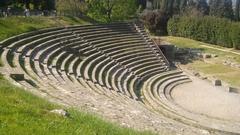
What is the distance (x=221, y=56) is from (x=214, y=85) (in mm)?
11469

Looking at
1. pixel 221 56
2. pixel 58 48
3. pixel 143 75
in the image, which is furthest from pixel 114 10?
pixel 58 48

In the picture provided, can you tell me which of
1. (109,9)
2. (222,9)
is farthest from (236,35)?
(222,9)

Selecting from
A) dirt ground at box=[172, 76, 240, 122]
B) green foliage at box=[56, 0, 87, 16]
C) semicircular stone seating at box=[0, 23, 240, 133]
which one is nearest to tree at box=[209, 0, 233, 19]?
green foliage at box=[56, 0, 87, 16]

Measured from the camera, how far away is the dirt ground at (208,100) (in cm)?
2684

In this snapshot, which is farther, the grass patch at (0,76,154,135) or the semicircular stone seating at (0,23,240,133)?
the semicircular stone seating at (0,23,240,133)

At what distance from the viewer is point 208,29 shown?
189ft

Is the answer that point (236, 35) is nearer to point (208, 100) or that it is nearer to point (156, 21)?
point (156, 21)

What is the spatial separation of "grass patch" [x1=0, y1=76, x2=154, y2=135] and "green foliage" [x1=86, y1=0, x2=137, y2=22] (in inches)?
1580

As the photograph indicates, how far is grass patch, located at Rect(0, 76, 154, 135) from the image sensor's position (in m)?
8.88

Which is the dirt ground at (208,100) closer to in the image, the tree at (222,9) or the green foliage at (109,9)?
the green foliage at (109,9)

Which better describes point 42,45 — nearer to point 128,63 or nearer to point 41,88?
point 128,63

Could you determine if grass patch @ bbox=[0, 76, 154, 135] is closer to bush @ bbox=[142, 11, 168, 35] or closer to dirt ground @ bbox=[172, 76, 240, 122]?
dirt ground @ bbox=[172, 76, 240, 122]

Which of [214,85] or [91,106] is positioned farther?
[214,85]

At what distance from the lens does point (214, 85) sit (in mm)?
35938
